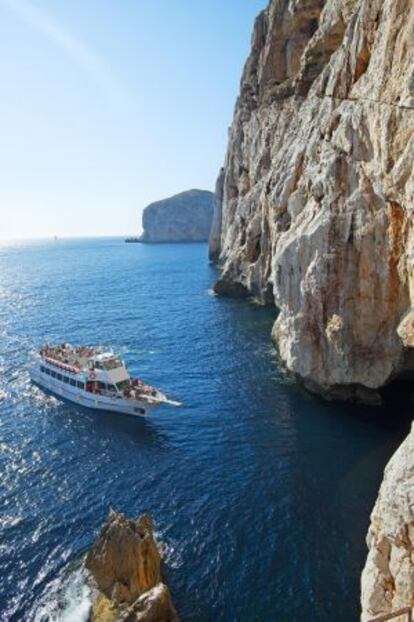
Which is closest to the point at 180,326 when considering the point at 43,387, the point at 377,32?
the point at 43,387

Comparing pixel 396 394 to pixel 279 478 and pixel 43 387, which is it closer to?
pixel 279 478

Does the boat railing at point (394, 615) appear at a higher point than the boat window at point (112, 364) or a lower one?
higher

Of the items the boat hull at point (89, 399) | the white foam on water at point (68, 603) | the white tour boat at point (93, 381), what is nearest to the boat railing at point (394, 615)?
the white foam on water at point (68, 603)

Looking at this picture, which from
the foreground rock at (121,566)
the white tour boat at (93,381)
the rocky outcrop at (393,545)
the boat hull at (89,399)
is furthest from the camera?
the white tour boat at (93,381)

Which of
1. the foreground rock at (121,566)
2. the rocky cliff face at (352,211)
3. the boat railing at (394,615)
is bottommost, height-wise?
the foreground rock at (121,566)

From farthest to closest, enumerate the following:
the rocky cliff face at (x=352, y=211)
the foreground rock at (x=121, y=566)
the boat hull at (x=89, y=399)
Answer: the boat hull at (x=89, y=399), the rocky cliff face at (x=352, y=211), the foreground rock at (x=121, y=566)

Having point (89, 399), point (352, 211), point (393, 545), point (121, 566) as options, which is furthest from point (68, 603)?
point (352, 211)

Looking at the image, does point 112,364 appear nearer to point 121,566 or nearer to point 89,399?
point 89,399

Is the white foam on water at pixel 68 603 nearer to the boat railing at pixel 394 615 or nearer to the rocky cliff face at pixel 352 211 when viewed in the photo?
the boat railing at pixel 394 615

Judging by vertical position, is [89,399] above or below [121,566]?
above
